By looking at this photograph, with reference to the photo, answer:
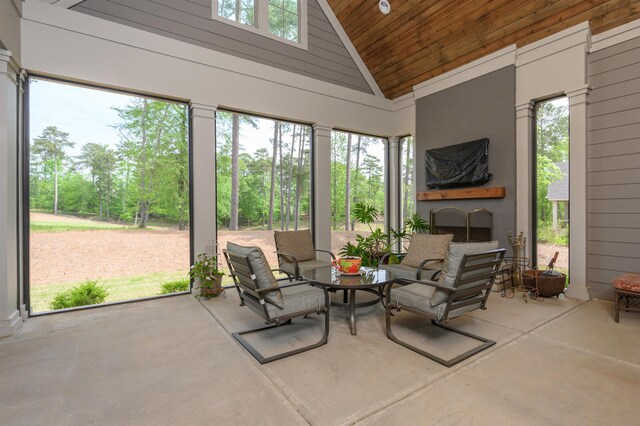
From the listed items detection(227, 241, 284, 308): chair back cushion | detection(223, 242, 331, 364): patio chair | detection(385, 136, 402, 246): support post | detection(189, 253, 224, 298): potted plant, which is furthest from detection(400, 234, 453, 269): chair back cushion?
detection(189, 253, 224, 298): potted plant

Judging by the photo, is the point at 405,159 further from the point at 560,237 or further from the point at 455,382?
the point at 455,382

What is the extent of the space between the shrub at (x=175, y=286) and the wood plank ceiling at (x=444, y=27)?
5.36m

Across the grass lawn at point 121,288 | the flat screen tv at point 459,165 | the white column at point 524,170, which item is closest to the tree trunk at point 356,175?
the flat screen tv at point 459,165

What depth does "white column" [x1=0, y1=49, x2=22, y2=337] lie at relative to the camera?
2.99 metres

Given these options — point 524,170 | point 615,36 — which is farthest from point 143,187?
point 615,36

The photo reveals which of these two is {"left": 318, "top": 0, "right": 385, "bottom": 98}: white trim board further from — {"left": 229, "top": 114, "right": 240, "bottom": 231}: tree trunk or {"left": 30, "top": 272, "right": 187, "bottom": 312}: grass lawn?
{"left": 30, "top": 272, "right": 187, "bottom": 312}: grass lawn

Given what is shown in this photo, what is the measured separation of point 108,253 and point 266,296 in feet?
8.96

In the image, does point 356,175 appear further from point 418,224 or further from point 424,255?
point 424,255

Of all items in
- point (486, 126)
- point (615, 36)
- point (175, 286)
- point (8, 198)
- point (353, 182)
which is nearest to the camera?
point (8, 198)

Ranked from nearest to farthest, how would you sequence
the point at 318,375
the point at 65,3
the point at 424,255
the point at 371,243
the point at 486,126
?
the point at 318,375 < the point at 65,3 < the point at 424,255 < the point at 486,126 < the point at 371,243

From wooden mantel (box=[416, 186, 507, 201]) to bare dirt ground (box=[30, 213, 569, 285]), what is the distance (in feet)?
3.38

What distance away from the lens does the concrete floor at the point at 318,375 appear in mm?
1854

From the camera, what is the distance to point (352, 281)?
321cm

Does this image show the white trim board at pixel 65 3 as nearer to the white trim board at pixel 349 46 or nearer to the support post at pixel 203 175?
the support post at pixel 203 175
